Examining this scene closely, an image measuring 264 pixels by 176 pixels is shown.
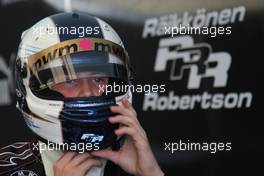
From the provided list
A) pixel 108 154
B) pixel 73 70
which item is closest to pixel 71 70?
pixel 73 70

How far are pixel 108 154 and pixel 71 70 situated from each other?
235 mm

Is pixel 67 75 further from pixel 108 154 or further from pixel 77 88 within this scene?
pixel 108 154

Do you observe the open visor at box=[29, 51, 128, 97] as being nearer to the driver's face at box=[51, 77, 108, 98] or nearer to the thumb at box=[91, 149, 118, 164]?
the driver's face at box=[51, 77, 108, 98]

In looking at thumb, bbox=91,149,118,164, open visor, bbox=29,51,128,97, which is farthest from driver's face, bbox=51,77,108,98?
thumb, bbox=91,149,118,164

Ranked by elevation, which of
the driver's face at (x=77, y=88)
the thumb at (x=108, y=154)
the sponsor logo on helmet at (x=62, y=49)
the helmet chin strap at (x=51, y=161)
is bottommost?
the helmet chin strap at (x=51, y=161)

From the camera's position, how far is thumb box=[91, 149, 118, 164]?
4.12ft

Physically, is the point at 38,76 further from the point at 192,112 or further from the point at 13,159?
the point at 192,112

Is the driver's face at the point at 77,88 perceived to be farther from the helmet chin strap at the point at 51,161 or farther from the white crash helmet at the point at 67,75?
the helmet chin strap at the point at 51,161

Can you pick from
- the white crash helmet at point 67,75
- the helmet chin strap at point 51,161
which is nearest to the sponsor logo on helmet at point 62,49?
the white crash helmet at point 67,75

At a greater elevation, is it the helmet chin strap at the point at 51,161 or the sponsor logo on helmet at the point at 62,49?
the sponsor logo on helmet at the point at 62,49

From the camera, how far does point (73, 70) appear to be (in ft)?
4.00

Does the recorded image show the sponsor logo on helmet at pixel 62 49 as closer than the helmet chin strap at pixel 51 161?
Yes

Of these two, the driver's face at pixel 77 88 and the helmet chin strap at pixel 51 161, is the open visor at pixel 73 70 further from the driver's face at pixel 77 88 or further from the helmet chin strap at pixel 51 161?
the helmet chin strap at pixel 51 161

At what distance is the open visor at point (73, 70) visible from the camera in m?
1.21
